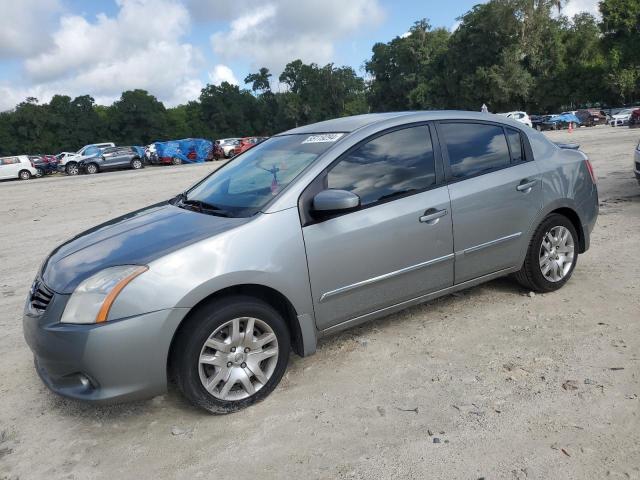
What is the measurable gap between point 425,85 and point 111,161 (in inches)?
1755

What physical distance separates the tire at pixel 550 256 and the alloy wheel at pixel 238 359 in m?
2.37

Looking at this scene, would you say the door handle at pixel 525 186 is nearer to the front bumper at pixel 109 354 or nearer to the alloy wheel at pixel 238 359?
the alloy wheel at pixel 238 359

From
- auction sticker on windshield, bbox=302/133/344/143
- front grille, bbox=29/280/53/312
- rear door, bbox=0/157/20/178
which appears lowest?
front grille, bbox=29/280/53/312

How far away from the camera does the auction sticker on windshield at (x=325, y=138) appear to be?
144 inches

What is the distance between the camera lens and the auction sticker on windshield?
3.65 metres

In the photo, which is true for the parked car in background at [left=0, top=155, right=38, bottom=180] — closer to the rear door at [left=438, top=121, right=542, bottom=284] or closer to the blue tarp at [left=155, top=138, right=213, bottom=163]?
the blue tarp at [left=155, top=138, right=213, bottom=163]

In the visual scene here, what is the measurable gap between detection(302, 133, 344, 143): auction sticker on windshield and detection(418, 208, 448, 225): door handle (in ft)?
2.59

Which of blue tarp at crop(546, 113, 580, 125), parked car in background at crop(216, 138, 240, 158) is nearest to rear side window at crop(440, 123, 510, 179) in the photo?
parked car in background at crop(216, 138, 240, 158)

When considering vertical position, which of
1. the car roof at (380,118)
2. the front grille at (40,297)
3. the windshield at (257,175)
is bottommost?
the front grille at (40,297)

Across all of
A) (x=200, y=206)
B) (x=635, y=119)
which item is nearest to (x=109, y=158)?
(x=635, y=119)

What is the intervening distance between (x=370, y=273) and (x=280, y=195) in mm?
773

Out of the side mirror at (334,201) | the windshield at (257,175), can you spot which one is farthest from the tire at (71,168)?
the side mirror at (334,201)

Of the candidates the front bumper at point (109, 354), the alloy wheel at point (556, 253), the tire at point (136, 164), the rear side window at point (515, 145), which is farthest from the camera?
the tire at point (136, 164)

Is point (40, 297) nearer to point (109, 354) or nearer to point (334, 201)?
point (109, 354)
